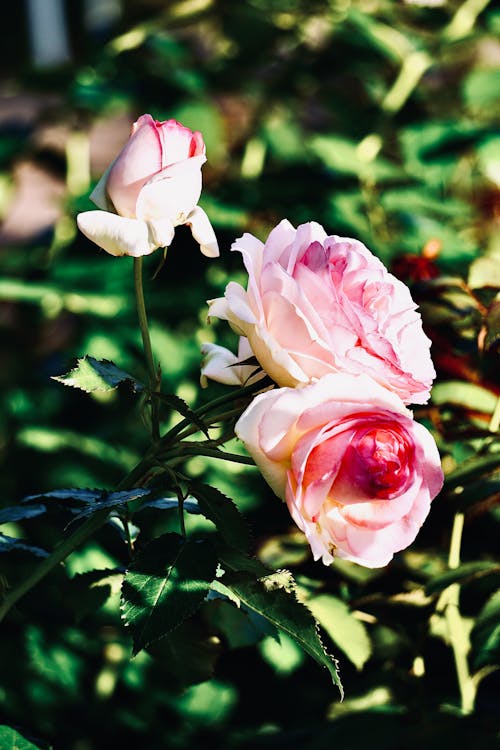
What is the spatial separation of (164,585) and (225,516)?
0.19ft

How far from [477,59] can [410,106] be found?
1.43 m

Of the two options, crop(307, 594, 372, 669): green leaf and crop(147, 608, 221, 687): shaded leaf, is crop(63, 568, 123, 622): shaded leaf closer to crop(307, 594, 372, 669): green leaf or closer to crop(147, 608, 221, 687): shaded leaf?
crop(147, 608, 221, 687): shaded leaf

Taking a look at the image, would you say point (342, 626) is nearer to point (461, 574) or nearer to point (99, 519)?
→ point (461, 574)

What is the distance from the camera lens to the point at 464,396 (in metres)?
0.87

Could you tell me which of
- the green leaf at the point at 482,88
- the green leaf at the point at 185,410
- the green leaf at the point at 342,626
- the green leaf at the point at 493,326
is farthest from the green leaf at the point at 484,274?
the green leaf at the point at 482,88

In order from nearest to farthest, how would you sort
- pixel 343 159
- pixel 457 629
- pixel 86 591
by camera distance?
1. pixel 86 591
2. pixel 457 629
3. pixel 343 159

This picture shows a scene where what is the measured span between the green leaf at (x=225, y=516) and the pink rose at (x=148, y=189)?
0.16 meters

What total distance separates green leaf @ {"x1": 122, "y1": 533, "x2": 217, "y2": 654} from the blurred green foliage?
0.11 metres

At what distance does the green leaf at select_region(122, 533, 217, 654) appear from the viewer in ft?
1.68

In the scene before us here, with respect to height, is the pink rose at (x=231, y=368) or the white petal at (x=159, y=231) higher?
the white petal at (x=159, y=231)

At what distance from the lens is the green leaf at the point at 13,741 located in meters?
0.58

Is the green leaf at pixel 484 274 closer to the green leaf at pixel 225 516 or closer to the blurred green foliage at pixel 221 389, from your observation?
the blurred green foliage at pixel 221 389

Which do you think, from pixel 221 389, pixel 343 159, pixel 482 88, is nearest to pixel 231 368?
pixel 221 389

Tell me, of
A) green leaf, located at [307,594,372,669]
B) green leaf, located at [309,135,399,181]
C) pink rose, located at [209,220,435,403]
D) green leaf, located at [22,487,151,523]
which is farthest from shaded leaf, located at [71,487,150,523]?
green leaf, located at [309,135,399,181]
